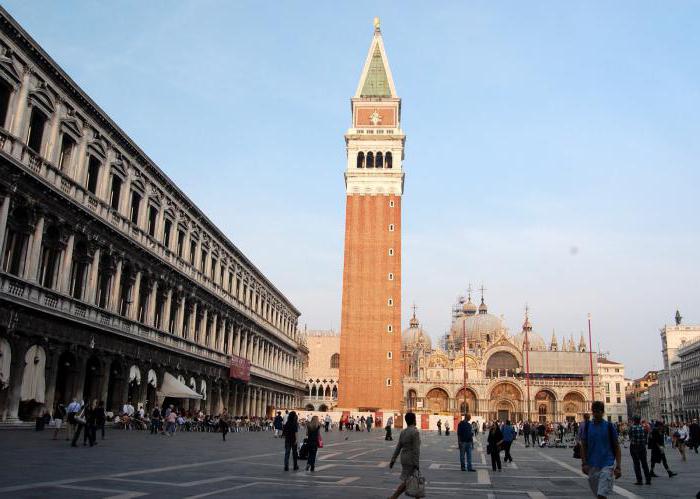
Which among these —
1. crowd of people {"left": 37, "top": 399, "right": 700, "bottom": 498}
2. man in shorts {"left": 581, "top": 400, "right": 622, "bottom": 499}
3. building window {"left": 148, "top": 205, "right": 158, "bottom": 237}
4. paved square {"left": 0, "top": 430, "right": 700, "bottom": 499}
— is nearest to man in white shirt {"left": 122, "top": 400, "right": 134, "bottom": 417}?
crowd of people {"left": 37, "top": 399, "right": 700, "bottom": 498}

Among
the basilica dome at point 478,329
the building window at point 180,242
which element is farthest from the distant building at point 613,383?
the building window at point 180,242

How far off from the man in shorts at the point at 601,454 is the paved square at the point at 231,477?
400 centimetres

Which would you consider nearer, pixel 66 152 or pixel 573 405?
pixel 66 152

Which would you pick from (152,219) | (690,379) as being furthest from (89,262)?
(690,379)

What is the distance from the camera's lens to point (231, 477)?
1346 centimetres

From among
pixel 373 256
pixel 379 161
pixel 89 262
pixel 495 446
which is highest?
pixel 379 161

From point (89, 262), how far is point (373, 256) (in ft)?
147

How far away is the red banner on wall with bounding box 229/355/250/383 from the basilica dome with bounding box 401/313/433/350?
62166 millimetres

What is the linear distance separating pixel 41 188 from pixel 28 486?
16959mm

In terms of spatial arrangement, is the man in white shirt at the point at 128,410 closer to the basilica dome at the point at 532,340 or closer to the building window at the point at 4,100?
the building window at the point at 4,100

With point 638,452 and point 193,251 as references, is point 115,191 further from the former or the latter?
point 638,452

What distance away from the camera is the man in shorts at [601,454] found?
8.57 meters

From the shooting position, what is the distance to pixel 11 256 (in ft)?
77.4

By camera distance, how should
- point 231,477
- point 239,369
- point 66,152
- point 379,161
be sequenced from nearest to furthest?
point 231,477
point 66,152
point 239,369
point 379,161
